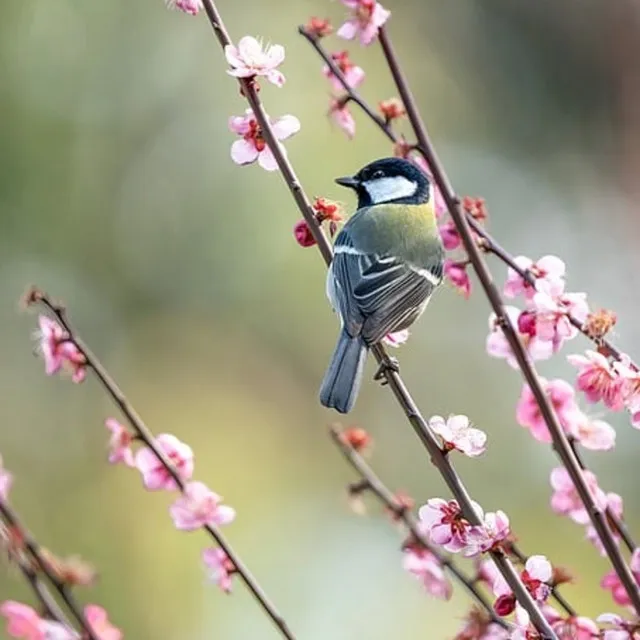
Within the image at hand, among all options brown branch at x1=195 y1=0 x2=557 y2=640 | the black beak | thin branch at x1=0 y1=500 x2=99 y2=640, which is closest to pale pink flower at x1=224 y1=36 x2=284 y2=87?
brown branch at x1=195 y1=0 x2=557 y2=640

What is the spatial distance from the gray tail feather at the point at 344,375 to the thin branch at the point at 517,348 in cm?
39

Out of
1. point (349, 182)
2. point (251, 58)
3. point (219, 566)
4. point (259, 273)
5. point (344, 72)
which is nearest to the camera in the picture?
point (251, 58)

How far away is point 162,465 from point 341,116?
435mm

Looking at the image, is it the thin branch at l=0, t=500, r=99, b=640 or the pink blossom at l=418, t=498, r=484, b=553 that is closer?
the thin branch at l=0, t=500, r=99, b=640

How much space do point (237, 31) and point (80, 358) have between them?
9.95 ft

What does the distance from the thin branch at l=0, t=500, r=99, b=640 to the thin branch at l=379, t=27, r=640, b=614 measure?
1.31ft

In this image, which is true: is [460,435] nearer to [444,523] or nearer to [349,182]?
[444,523]

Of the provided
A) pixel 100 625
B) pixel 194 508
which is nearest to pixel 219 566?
pixel 194 508

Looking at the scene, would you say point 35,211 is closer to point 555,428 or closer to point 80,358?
point 80,358

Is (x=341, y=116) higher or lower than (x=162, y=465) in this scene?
higher

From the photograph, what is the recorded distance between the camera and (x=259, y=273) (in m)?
4.05

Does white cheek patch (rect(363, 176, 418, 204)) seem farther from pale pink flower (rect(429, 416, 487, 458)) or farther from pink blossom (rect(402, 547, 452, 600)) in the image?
pale pink flower (rect(429, 416, 487, 458))

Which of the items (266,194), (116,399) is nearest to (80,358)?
(116,399)

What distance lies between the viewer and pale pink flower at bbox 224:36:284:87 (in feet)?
3.96
